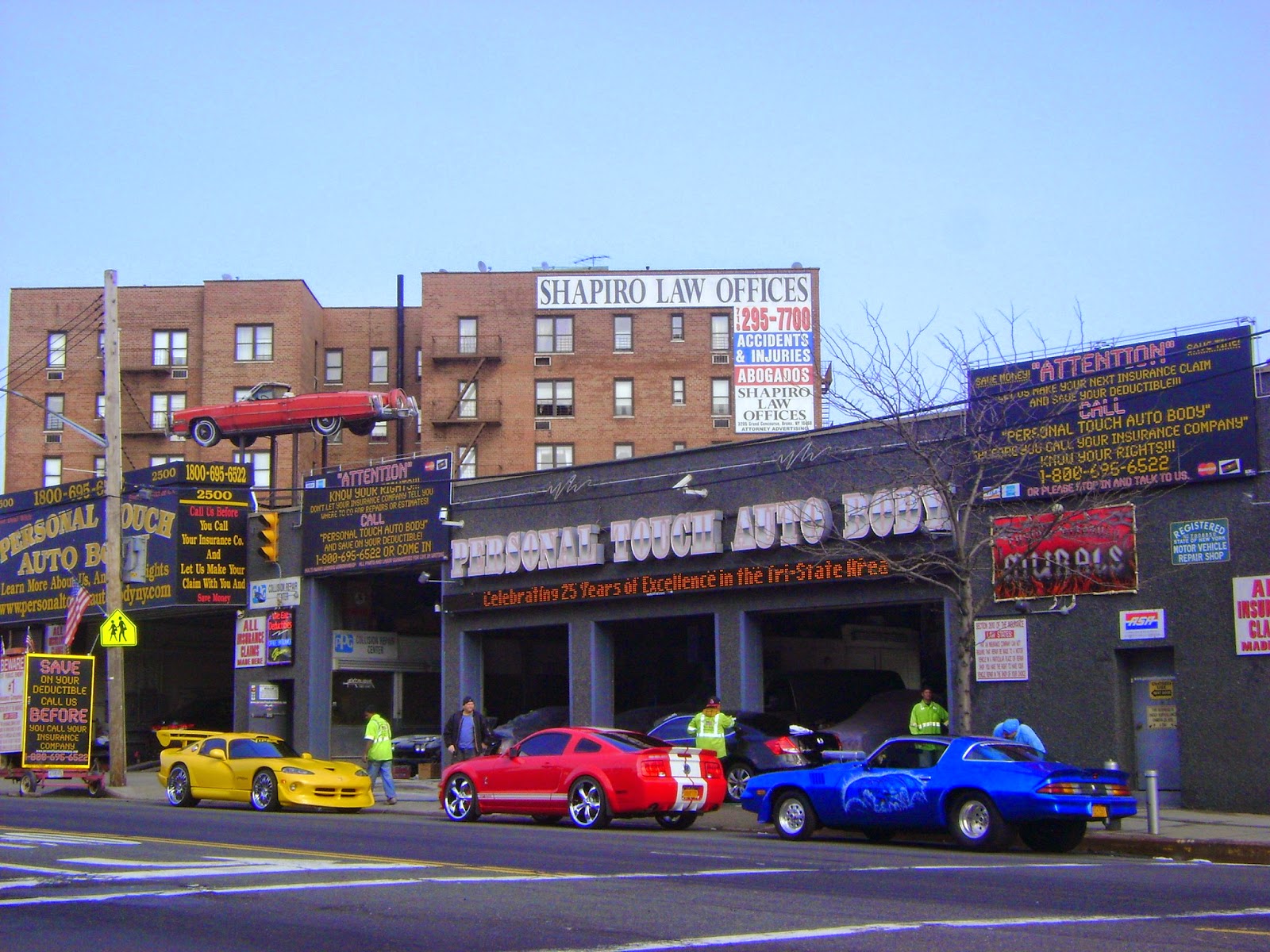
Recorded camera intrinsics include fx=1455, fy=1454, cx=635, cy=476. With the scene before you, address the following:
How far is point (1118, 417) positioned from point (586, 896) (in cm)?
1414

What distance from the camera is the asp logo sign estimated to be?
70.5 ft

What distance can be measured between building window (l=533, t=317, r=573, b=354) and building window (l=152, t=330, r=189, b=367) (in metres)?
14.9

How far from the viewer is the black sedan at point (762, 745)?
22891 millimetres

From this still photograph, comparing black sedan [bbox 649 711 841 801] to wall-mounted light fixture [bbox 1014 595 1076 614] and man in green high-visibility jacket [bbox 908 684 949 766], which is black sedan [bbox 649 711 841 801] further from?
wall-mounted light fixture [bbox 1014 595 1076 614]

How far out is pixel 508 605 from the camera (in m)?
30.6

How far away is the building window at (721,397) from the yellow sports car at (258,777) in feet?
116

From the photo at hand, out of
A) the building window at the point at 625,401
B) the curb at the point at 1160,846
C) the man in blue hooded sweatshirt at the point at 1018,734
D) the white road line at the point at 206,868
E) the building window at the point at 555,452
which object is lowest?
the curb at the point at 1160,846

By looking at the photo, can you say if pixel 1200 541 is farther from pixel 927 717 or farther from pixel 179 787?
pixel 179 787

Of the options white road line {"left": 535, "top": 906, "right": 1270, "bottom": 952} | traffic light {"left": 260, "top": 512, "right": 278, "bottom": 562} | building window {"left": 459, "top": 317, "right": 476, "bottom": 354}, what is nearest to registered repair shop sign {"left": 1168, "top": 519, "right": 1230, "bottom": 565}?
white road line {"left": 535, "top": 906, "right": 1270, "bottom": 952}

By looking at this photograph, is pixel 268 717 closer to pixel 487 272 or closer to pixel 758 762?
pixel 758 762

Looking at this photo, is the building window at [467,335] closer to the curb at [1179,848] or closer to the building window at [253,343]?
the building window at [253,343]

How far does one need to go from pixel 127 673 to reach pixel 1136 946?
4061 cm

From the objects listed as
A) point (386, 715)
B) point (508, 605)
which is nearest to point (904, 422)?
point (508, 605)

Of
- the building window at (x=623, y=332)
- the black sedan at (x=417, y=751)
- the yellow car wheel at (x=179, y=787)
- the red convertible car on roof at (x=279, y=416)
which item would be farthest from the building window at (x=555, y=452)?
the yellow car wheel at (x=179, y=787)
